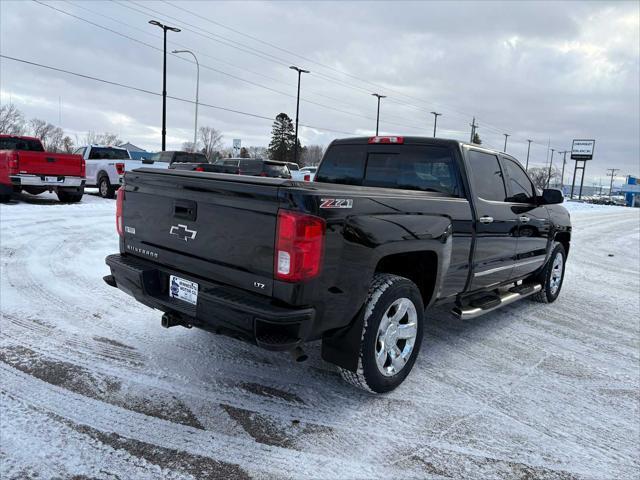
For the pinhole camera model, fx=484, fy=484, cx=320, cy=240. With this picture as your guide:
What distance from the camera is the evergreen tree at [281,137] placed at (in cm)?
8012

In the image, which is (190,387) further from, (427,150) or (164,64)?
(164,64)

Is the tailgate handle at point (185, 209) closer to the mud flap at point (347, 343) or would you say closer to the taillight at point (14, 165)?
the mud flap at point (347, 343)

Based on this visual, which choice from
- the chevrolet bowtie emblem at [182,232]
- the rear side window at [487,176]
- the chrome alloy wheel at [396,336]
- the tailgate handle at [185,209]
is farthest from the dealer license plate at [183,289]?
the rear side window at [487,176]

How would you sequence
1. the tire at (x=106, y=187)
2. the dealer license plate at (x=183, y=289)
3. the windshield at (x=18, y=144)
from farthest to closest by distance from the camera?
the tire at (x=106, y=187)
the windshield at (x=18, y=144)
the dealer license plate at (x=183, y=289)

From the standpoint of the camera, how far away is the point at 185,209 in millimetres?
3256

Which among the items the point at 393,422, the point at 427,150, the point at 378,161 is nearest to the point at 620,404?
the point at 393,422

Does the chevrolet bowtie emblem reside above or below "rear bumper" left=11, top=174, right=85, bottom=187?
above

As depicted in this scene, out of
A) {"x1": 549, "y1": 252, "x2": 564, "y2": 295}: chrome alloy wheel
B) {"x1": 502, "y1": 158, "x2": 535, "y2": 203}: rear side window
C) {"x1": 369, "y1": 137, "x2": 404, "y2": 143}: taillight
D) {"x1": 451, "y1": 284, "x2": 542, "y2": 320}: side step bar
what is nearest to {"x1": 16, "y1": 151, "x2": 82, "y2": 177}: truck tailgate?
{"x1": 369, "y1": 137, "x2": 404, "y2": 143}: taillight

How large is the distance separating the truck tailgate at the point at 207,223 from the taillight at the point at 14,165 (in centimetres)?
1082

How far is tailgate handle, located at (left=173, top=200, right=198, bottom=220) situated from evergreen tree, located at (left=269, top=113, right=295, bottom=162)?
7743cm

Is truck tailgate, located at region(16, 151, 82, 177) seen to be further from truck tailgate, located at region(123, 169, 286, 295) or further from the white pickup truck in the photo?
truck tailgate, located at region(123, 169, 286, 295)

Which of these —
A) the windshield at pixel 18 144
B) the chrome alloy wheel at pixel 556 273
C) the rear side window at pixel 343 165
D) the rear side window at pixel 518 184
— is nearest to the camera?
the rear side window at pixel 343 165

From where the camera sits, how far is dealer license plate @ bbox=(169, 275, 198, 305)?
3.12 m

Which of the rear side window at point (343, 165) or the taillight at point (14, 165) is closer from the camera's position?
the rear side window at point (343, 165)
